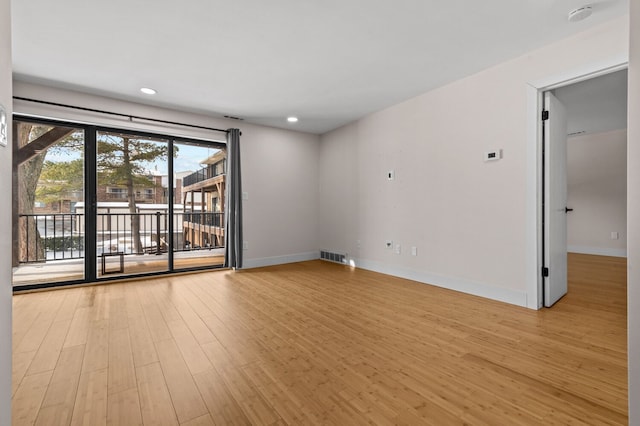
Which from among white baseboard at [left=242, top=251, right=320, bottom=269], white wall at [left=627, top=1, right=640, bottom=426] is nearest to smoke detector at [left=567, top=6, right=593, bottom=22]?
white wall at [left=627, top=1, right=640, bottom=426]

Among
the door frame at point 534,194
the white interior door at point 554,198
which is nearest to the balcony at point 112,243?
the door frame at point 534,194

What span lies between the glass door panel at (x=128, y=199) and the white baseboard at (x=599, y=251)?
7.89 metres

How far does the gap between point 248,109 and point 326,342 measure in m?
3.51

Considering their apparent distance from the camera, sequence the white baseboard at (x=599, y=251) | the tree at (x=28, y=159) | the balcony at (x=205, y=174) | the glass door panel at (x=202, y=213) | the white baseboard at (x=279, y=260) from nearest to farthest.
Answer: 1. the tree at (x=28, y=159)
2. the white baseboard at (x=279, y=260)
3. the glass door panel at (x=202, y=213)
4. the white baseboard at (x=599, y=251)
5. the balcony at (x=205, y=174)

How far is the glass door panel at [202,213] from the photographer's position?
5117 mm

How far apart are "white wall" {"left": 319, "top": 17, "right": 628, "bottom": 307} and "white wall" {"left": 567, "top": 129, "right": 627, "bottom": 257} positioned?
440 cm

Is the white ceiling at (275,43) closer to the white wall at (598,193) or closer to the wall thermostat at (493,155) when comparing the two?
the wall thermostat at (493,155)

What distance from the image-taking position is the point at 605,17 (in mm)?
2248

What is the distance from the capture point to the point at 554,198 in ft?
9.34

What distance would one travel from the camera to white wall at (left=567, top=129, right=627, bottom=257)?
17.7ft

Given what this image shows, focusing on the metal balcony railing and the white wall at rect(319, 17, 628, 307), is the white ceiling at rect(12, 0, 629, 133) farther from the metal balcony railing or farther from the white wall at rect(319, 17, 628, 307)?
the metal balcony railing

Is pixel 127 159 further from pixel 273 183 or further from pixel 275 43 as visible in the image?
pixel 275 43

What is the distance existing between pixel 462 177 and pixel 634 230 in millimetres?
2712

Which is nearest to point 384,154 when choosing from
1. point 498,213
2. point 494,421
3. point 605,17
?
point 498,213
